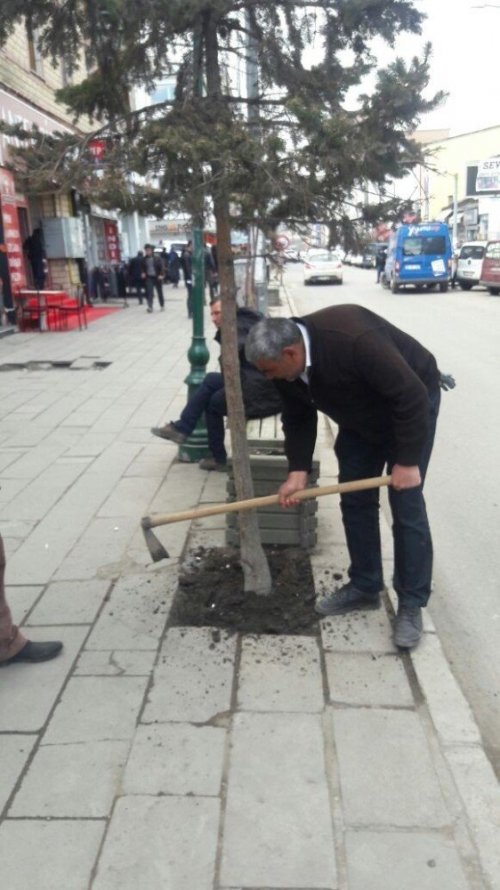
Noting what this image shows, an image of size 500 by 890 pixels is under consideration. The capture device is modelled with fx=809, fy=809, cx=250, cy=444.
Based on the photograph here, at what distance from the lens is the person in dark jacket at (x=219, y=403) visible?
19.3 feet

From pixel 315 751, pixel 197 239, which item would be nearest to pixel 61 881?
pixel 315 751

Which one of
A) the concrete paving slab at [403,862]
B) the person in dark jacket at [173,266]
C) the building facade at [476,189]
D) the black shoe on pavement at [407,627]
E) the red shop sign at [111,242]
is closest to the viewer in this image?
the concrete paving slab at [403,862]

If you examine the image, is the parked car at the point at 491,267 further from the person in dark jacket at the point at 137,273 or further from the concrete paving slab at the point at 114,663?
the concrete paving slab at the point at 114,663

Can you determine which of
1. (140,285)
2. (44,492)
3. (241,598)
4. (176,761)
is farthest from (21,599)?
(140,285)

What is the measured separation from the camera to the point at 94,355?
1341 cm

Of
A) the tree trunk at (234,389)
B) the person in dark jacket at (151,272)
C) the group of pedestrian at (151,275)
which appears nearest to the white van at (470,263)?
the group of pedestrian at (151,275)

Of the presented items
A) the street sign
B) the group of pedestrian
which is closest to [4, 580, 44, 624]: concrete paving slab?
the street sign

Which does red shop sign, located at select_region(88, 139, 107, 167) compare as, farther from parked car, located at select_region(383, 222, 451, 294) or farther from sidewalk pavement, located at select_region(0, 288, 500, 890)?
parked car, located at select_region(383, 222, 451, 294)

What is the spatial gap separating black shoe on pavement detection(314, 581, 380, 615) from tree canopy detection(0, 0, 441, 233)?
1.74 m

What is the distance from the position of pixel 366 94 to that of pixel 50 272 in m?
17.4

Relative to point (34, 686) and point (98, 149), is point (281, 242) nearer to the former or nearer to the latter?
point (98, 149)

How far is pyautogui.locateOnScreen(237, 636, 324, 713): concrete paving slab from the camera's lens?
3232mm

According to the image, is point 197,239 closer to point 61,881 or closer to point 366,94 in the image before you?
point 366,94

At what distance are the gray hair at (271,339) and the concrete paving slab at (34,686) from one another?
158cm
